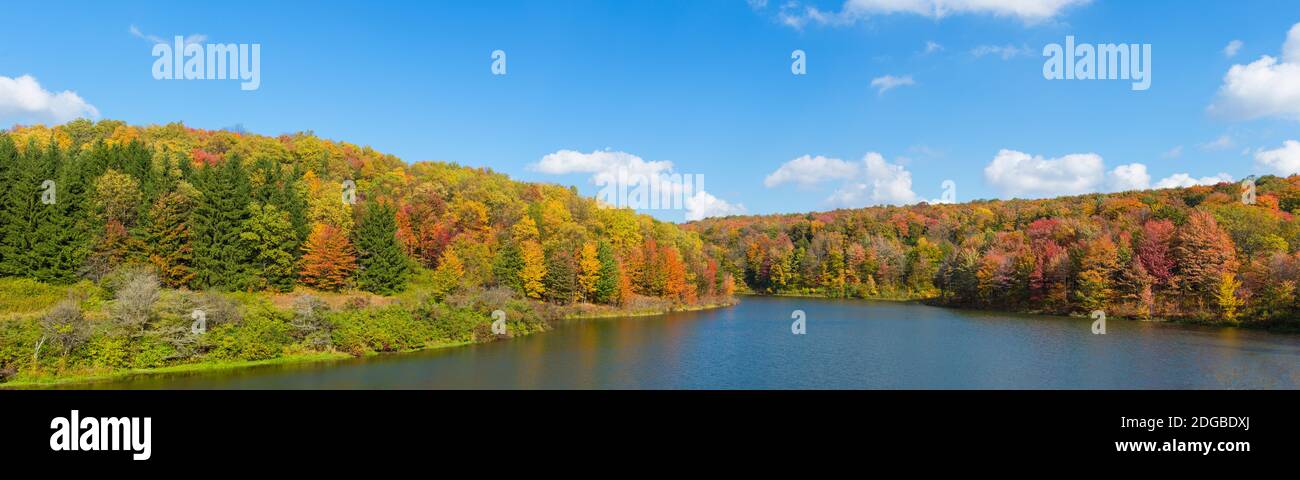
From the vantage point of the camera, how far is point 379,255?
3991 centimetres

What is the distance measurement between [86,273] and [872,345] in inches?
1572

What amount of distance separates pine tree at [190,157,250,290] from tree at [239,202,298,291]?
1.96 ft

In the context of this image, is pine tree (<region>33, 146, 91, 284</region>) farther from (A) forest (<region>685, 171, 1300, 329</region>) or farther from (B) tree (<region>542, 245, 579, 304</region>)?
(A) forest (<region>685, 171, 1300, 329</region>)

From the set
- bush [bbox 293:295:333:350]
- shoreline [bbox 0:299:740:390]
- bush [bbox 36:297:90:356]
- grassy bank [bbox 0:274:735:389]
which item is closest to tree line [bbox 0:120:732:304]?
grassy bank [bbox 0:274:735:389]

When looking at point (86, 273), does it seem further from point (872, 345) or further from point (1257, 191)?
point (1257, 191)

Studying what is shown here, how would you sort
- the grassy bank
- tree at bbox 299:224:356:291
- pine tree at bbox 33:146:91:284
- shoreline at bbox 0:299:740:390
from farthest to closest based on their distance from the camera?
tree at bbox 299:224:356:291, pine tree at bbox 33:146:91:284, the grassy bank, shoreline at bbox 0:299:740:390

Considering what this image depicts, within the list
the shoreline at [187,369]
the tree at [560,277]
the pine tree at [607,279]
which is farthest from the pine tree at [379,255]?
the pine tree at [607,279]

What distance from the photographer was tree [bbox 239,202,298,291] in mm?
36406

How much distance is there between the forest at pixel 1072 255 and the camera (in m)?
47.5

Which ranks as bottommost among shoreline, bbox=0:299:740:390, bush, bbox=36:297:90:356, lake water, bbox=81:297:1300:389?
lake water, bbox=81:297:1300:389

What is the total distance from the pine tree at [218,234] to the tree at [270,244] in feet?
1.96

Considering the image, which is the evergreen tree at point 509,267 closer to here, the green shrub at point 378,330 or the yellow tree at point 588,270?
the yellow tree at point 588,270

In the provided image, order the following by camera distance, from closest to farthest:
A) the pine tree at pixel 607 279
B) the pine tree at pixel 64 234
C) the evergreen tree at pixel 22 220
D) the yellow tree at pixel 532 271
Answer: the evergreen tree at pixel 22 220 < the pine tree at pixel 64 234 < the yellow tree at pixel 532 271 < the pine tree at pixel 607 279
